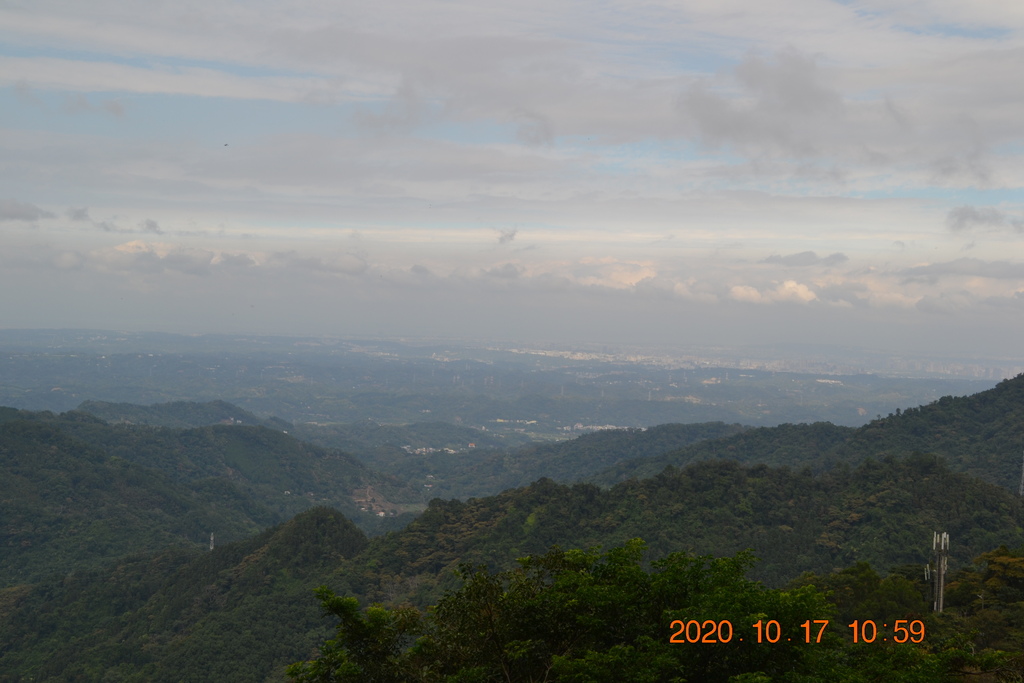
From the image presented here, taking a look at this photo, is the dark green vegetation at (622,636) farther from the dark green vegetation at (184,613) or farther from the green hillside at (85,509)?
the green hillside at (85,509)

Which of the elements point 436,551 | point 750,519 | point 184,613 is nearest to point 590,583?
point 750,519

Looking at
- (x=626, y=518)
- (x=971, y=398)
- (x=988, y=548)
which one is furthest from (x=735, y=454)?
(x=988, y=548)

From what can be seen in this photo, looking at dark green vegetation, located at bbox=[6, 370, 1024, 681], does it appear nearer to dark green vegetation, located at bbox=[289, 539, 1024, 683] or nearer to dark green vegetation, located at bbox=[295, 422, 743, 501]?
dark green vegetation, located at bbox=[289, 539, 1024, 683]

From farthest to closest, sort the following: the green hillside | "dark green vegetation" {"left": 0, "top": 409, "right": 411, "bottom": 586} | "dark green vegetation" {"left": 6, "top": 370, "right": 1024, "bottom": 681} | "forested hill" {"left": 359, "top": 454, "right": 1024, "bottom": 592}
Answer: "dark green vegetation" {"left": 0, "top": 409, "right": 411, "bottom": 586}
the green hillside
"forested hill" {"left": 359, "top": 454, "right": 1024, "bottom": 592}
"dark green vegetation" {"left": 6, "top": 370, "right": 1024, "bottom": 681}

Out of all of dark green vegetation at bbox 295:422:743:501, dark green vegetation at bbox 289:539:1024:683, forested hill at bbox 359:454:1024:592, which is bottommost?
dark green vegetation at bbox 295:422:743:501

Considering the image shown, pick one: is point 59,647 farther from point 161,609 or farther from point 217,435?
point 217,435

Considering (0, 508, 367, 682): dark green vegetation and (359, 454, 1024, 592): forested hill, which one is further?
(359, 454, 1024, 592): forested hill

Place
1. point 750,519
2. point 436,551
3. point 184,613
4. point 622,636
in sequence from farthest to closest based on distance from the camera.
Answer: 1. point 436,551
2. point 750,519
3. point 184,613
4. point 622,636
